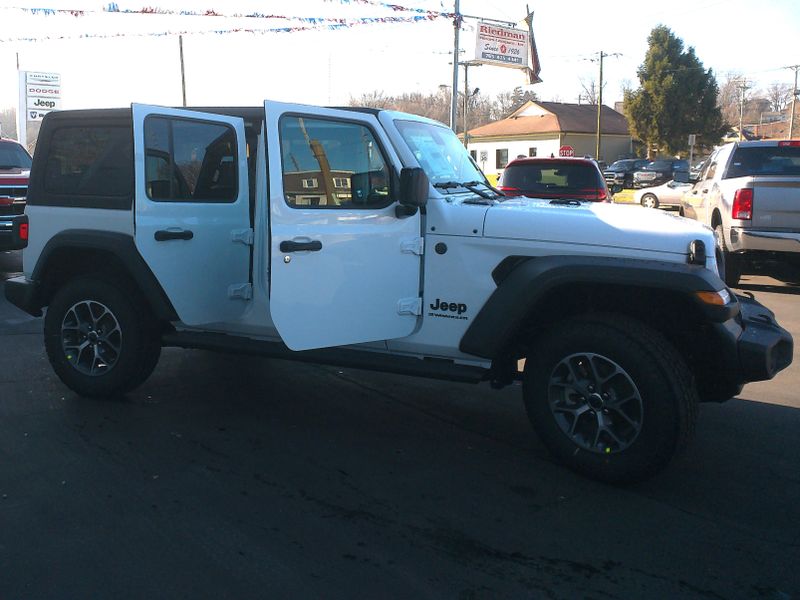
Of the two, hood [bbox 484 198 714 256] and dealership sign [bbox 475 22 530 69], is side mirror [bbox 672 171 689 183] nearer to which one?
hood [bbox 484 198 714 256]

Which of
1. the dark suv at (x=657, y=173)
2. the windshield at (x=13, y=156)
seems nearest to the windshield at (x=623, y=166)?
the dark suv at (x=657, y=173)

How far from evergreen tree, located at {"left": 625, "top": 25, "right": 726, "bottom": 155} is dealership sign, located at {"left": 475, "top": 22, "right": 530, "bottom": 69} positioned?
21.2 meters

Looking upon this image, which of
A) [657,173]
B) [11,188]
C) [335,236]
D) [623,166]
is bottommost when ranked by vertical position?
[335,236]

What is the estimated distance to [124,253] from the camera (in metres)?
5.09

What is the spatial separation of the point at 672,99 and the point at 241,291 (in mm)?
49767

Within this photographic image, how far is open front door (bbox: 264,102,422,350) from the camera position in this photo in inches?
172

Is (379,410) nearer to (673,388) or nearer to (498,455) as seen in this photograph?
(498,455)

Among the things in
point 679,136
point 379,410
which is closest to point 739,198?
A: point 379,410

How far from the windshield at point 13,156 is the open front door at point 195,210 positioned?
874cm

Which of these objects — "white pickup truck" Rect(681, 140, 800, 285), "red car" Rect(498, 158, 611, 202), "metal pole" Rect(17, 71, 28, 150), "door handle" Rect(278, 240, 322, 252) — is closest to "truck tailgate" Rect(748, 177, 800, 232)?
"white pickup truck" Rect(681, 140, 800, 285)

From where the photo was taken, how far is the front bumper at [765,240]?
9203mm

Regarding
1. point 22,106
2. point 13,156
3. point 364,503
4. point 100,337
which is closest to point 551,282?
point 364,503

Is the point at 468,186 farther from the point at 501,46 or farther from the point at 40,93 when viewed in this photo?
the point at 40,93

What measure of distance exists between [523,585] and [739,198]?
301 inches
